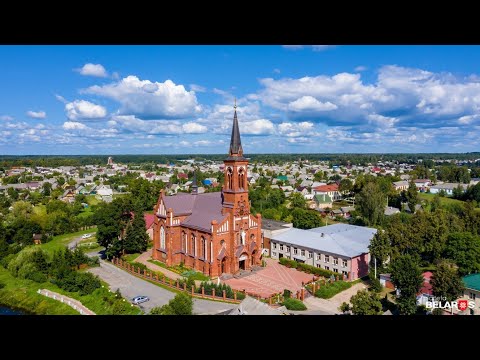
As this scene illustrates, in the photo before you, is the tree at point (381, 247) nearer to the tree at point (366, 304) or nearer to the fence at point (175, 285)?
the fence at point (175, 285)

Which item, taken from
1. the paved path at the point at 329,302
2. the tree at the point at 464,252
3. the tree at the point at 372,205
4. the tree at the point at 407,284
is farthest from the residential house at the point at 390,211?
the tree at the point at 407,284

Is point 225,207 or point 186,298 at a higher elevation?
point 225,207

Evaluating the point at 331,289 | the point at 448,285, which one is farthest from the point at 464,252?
the point at 331,289

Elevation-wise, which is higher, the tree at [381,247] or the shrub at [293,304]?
the tree at [381,247]

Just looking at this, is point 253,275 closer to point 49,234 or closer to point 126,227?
point 126,227

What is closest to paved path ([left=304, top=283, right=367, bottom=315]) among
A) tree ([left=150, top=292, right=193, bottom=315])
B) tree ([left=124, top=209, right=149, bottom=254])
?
tree ([left=150, top=292, right=193, bottom=315])

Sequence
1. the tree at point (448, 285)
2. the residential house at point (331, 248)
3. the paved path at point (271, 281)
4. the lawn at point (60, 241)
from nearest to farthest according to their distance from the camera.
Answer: the tree at point (448, 285), the paved path at point (271, 281), the residential house at point (331, 248), the lawn at point (60, 241)

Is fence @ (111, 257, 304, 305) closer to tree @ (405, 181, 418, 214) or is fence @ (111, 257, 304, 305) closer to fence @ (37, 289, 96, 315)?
fence @ (37, 289, 96, 315)

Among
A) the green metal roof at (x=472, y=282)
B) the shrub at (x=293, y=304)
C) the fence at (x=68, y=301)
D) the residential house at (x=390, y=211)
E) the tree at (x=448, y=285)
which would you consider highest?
the tree at (x=448, y=285)
